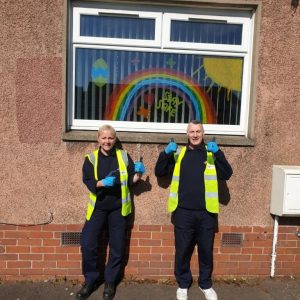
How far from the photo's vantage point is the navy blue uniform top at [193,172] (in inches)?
155

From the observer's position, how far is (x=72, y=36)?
164 inches

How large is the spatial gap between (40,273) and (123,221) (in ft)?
3.71

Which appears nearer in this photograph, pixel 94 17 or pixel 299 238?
pixel 94 17

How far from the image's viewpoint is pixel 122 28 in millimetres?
4250

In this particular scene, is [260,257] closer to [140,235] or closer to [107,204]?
[140,235]

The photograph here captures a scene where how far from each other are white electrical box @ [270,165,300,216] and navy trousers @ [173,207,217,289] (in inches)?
28.4

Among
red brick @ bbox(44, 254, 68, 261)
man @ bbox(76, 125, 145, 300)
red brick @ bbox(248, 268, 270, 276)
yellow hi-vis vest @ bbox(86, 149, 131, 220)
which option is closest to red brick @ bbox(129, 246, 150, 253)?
man @ bbox(76, 125, 145, 300)

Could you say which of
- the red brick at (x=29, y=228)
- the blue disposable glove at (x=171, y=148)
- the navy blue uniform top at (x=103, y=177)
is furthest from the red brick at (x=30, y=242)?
the blue disposable glove at (x=171, y=148)

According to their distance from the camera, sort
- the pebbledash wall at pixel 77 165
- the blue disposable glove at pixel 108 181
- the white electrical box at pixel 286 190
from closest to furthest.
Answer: the blue disposable glove at pixel 108 181 < the pebbledash wall at pixel 77 165 < the white electrical box at pixel 286 190

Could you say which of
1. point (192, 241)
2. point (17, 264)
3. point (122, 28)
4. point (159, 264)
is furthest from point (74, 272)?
point (122, 28)

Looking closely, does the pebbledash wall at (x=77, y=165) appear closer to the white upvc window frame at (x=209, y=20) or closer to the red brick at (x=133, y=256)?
the red brick at (x=133, y=256)

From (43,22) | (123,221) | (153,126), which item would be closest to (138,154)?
(153,126)

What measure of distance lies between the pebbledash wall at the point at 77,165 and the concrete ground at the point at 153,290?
113 millimetres

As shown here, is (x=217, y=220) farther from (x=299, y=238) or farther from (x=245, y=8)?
(x=245, y=8)
